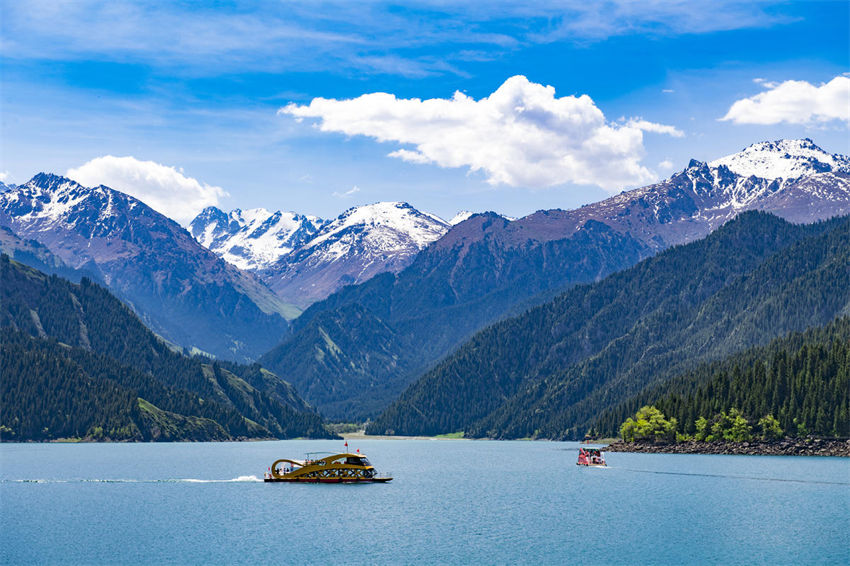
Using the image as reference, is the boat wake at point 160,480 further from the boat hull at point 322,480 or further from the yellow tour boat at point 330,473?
the boat hull at point 322,480

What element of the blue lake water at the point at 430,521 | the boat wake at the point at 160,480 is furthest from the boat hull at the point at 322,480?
the boat wake at the point at 160,480

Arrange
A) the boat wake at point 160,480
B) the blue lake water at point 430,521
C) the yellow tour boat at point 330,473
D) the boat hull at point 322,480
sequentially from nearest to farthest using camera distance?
1. the blue lake water at point 430,521
2. the boat hull at point 322,480
3. the yellow tour boat at point 330,473
4. the boat wake at point 160,480

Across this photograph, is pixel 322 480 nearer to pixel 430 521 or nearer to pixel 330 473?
pixel 330 473

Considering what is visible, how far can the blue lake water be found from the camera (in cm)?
9531

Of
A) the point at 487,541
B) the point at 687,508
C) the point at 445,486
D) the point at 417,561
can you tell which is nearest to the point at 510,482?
the point at 445,486

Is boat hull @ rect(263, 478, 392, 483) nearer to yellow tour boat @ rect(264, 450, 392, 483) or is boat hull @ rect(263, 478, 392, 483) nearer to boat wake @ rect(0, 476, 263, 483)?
yellow tour boat @ rect(264, 450, 392, 483)

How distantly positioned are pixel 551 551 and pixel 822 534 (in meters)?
32.6

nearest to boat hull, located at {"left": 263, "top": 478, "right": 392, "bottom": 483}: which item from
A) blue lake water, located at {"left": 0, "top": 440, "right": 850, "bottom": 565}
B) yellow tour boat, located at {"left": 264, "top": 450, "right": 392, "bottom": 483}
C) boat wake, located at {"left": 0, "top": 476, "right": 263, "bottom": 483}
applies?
yellow tour boat, located at {"left": 264, "top": 450, "right": 392, "bottom": 483}

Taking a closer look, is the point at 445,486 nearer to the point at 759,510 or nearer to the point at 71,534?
the point at 759,510

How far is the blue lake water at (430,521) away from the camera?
95.3 m

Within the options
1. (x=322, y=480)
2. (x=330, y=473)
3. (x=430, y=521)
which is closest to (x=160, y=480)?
(x=322, y=480)

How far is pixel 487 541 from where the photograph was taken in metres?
104

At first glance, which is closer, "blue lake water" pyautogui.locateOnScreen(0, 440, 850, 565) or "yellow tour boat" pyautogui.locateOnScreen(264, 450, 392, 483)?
"blue lake water" pyautogui.locateOnScreen(0, 440, 850, 565)

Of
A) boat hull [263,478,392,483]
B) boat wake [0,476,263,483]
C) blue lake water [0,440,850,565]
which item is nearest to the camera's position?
blue lake water [0,440,850,565]
